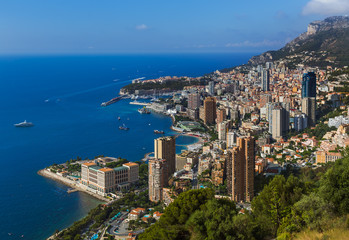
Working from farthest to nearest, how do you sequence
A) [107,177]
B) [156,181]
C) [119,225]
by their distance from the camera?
[107,177] → [156,181] → [119,225]

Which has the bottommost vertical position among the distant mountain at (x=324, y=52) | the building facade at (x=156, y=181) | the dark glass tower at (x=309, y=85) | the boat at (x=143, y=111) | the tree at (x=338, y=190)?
the building facade at (x=156, y=181)

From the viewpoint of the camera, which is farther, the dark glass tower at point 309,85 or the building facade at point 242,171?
the dark glass tower at point 309,85

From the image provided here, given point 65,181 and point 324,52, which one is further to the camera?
point 324,52

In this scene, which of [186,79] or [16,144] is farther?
[186,79]

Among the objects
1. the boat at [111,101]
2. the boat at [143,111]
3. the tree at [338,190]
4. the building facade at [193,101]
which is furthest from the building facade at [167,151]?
the boat at [111,101]

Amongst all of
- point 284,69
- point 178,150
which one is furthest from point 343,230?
point 284,69

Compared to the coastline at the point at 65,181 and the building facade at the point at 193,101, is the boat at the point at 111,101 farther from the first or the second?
the coastline at the point at 65,181

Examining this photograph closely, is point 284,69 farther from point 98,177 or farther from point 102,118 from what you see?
point 98,177

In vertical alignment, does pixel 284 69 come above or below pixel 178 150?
above

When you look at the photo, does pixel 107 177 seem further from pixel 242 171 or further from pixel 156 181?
pixel 242 171

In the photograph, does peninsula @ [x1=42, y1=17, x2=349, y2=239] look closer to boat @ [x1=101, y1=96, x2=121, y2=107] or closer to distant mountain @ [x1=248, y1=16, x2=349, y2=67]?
distant mountain @ [x1=248, y1=16, x2=349, y2=67]

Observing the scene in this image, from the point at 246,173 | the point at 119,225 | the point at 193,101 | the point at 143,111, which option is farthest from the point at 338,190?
the point at 143,111
